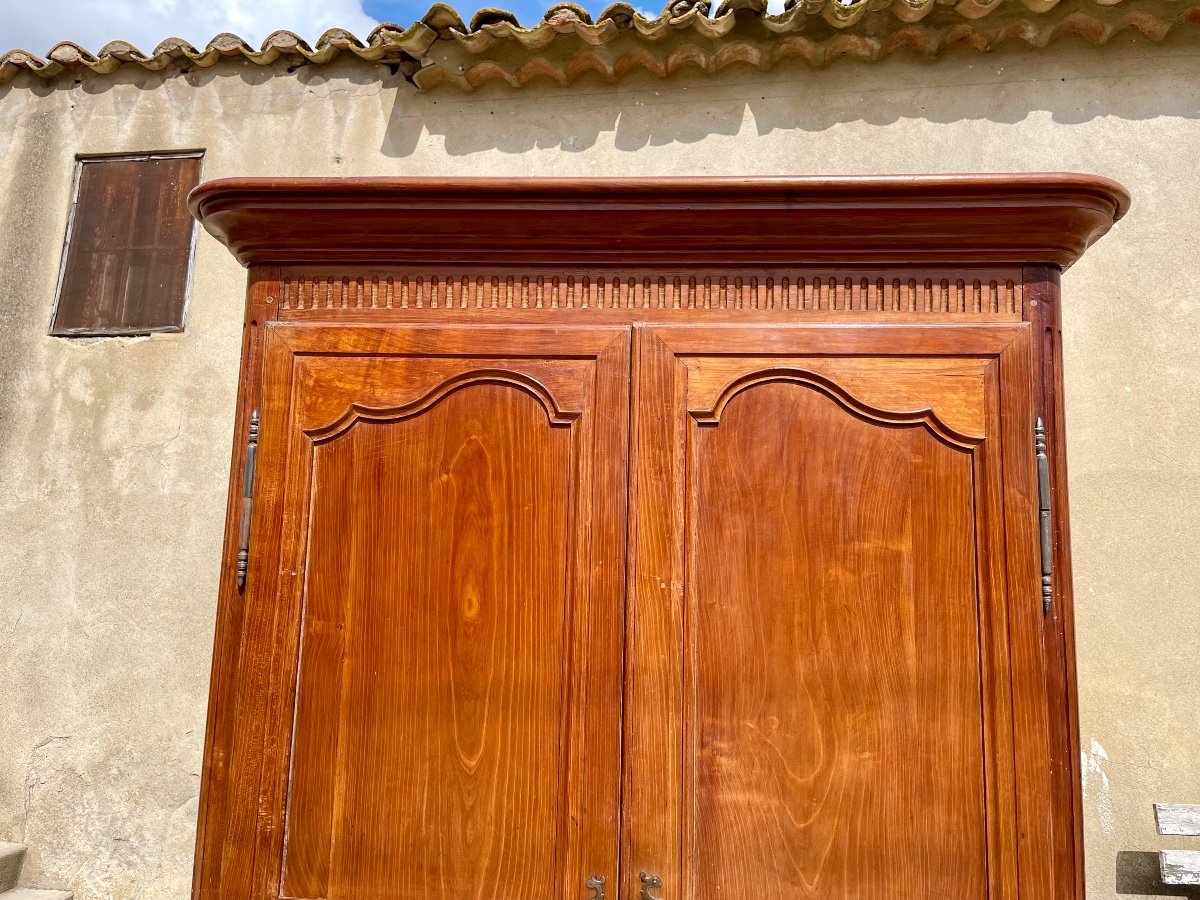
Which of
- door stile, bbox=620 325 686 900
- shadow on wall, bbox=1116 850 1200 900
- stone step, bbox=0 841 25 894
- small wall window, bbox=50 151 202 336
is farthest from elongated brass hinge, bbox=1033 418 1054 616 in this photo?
stone step, bbox=0 841 25 894

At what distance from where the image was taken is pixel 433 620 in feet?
6.46

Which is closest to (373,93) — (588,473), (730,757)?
(588,473)

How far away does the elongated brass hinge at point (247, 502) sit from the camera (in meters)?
2.02

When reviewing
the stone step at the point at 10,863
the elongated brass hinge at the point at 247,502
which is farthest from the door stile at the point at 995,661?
the stone step at the point at 10,863

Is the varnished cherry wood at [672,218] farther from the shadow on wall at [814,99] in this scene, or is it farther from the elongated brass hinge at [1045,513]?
the shadow on wall at [814,99]

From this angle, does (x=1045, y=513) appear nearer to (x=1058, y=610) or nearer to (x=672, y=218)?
(x=1058, y=610)

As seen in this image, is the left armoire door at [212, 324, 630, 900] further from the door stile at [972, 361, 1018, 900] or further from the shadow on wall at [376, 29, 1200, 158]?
the shadow on wall at [376, 29, 1200, 158]

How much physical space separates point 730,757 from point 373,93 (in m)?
3.25

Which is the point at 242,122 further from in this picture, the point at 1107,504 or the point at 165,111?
the point at 1107,504

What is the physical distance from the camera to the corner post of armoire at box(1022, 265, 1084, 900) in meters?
1.81

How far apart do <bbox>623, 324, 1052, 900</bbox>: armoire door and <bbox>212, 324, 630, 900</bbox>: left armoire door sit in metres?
0.10

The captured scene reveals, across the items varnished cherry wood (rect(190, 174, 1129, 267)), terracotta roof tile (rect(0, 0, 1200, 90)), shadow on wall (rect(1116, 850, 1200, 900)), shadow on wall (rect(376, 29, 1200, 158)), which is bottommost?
shadow on wall (rect(1116, 850, 1200, 900))

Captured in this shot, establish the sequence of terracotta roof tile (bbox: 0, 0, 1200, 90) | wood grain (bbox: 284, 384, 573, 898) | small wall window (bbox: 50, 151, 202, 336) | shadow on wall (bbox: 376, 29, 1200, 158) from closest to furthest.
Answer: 1. wood grain (bbox: 284, 384, 573, 898)
2. terracotta roof tile (bbox: 0, 0, 1200, 90)
3. shadow on wall (bbox: 376, 29, 1200, 158)
4. small wall window (bbox: 50, 151, 202, 336)

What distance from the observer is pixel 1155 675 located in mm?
3184
